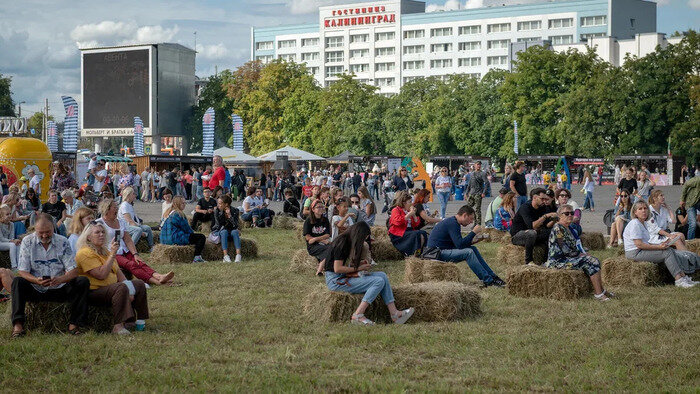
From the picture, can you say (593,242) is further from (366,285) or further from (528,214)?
(366,285)

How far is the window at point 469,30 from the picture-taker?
13388 centimetres

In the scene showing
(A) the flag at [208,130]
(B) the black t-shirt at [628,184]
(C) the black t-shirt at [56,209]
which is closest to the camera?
(C) the black t-shirt at [56,209]

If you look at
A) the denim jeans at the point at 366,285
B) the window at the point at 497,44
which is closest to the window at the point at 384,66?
the window at the point at 497,44

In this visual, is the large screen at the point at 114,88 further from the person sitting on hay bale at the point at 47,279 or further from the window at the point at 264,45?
the person sitting on hay bale at the point at 47,279

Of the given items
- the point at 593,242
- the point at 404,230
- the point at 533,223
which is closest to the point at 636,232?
the point at 533,223

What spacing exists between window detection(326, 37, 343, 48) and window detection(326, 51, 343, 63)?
1159 mm

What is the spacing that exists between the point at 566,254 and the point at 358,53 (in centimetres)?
13577

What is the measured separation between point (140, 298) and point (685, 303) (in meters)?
6.77

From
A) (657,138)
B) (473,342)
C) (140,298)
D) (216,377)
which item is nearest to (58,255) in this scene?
(140,298)

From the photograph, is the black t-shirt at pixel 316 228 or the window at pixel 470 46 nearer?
the black t-shirt at pixel 316 228

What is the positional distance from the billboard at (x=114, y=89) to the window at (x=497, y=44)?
6087 cm

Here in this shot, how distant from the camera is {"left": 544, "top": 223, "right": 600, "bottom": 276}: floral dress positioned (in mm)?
12195

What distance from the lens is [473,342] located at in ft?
29.9

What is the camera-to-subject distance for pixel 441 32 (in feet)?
449
